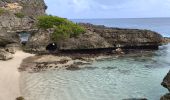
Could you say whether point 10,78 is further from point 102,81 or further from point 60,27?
point 60,27

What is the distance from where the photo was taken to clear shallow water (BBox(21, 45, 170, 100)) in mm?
30766

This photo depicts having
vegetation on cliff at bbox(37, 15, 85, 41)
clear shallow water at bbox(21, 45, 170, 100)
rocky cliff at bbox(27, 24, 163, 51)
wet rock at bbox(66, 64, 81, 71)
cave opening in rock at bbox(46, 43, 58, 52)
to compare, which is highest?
vegetation on cliff at bbox(37, 15, 85, 41)

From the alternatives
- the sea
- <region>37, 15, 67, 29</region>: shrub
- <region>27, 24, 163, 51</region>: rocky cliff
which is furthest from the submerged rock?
the sea

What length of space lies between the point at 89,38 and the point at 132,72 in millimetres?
18979

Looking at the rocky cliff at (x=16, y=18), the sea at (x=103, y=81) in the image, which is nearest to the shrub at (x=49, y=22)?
the rocky cliff at (x=16, y=18)

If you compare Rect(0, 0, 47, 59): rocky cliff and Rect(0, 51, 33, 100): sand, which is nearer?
Rect(0, 51, 33, 100): sand

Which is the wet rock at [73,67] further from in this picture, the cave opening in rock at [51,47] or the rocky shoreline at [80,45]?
the cave opening in rock at [51,47]

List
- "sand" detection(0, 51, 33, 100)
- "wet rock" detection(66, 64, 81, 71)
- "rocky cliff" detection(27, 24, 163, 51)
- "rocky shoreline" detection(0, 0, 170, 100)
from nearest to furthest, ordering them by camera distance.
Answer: "sand" detection(0, 51, 33, 100) → "wet rock" detection(66, 64, 81, 71) → "rocky shoreline" detection(0, 0, 170, 100) → "rocky cliff" detection(27, 24, 163, 51)

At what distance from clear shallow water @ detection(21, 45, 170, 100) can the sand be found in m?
0.78

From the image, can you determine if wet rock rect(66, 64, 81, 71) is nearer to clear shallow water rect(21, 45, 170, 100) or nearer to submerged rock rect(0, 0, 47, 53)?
→ clear shallow water rect(21, 45, 170, 100)

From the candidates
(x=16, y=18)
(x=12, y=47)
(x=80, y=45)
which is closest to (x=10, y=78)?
(x=12, y=47)

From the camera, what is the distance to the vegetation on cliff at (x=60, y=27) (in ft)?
193

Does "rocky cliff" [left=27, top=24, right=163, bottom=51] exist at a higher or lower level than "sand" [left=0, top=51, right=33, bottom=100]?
higher

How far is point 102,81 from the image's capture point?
37062mm
